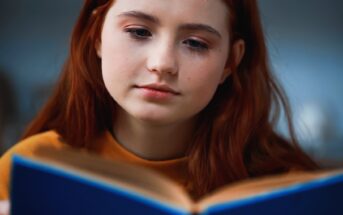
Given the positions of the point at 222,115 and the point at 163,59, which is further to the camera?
the point at 222,115

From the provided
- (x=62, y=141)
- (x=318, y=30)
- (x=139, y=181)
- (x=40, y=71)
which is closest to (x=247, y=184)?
(x=139, y=181)

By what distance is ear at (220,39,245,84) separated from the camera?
3.21ft

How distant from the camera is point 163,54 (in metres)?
0.81

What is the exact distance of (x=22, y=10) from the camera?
8.50ft

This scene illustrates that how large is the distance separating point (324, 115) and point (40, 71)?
1.50 metres

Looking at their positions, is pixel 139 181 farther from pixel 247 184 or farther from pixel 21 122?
pixel 21 122

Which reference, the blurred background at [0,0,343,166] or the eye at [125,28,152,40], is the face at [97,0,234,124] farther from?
the blurred background at [0,0,343,166]

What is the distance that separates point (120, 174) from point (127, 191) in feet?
0.11

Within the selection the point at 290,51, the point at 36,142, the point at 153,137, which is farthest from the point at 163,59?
the point at 290,51

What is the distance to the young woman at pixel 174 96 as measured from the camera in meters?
0.83

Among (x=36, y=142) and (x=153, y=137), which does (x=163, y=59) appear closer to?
(x=153, y=137)

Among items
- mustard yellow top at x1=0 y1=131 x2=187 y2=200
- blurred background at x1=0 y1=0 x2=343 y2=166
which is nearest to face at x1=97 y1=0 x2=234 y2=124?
mustard yellow top at x1=0 y1=131 x2=187 y2=200

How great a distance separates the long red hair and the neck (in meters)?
0.03

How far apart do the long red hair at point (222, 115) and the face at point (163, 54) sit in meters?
0.10
